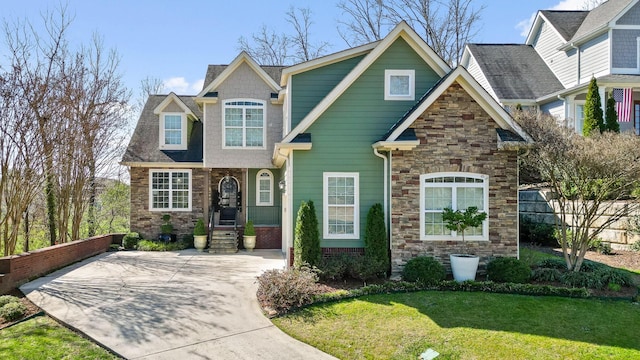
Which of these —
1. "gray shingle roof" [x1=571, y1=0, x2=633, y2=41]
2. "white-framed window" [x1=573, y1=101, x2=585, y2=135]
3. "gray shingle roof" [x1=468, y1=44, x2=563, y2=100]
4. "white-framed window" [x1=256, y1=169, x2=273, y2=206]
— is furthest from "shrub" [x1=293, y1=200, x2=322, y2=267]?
"gray shingle roof" [x1=571, y1=0, x2=633, y2=41]

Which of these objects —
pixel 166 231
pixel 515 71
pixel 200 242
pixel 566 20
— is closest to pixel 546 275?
pixel 200 242

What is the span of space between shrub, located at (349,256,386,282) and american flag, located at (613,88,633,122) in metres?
15.2

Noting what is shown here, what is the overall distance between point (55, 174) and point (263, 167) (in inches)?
286

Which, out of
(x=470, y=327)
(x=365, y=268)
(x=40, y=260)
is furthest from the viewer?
(x=40, y=260)

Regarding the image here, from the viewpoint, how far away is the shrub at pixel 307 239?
1008 centimetres

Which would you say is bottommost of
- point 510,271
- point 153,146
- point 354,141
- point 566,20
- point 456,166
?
point 510,271

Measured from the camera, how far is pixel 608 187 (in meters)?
9.20

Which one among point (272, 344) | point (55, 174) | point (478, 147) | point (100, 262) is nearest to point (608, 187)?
point (478, 147)

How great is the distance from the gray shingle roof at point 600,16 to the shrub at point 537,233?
10.8 metres

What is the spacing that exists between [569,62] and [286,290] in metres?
21.5

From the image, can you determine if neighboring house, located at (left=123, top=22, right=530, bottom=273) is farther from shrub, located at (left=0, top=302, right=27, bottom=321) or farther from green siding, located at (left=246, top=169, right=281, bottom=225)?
shrub, located at (left=0, top=302, right=27, bottom=321)

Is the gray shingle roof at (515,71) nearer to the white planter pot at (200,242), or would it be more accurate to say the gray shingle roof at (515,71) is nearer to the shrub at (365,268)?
the shrub at (365,268)

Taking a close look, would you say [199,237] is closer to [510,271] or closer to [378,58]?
[378,58]

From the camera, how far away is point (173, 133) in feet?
57.1
